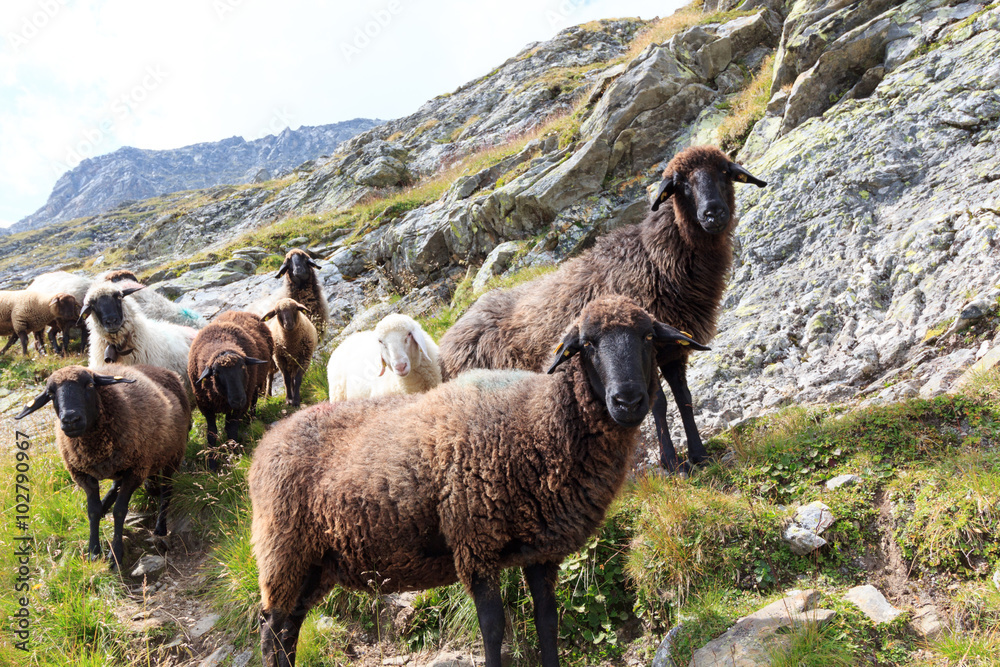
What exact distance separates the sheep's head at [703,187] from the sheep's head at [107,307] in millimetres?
8590

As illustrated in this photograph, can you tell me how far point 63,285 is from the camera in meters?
16.9

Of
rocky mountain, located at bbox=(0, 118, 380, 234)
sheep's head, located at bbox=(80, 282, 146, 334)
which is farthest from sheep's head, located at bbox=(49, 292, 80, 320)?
rocky mountain, located at bbox=(0, 118, 380, 234)

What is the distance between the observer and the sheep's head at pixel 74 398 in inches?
217

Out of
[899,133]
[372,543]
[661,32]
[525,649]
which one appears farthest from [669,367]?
[661,32]

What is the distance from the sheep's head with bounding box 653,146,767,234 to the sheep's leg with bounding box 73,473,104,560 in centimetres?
691

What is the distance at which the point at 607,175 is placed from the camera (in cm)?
1132

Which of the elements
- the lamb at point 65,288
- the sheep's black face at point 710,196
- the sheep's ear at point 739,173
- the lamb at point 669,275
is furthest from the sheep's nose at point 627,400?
the lamb at point 65,288

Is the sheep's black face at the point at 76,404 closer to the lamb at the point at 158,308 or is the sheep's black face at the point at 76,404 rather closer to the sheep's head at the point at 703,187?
the sheep's head at the point at 703,187

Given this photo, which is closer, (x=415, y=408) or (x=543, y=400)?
(x=543, y=400)

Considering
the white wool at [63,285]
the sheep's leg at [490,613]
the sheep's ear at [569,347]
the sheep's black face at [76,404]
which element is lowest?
the sheep's leg at [490,613]

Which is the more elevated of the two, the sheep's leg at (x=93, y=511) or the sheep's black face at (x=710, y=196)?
the sheep's black face at (x=710, y=196)

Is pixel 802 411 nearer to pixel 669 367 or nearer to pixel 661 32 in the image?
pixel 669 367

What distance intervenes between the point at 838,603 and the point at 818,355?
3049 mm

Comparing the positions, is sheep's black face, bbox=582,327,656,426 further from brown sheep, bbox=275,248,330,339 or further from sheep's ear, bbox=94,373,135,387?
brown sheep, bbox=275,248,330,339
